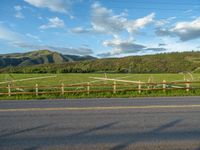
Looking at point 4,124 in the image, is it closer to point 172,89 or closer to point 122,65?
point 172,89

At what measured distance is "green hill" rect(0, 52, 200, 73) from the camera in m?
134

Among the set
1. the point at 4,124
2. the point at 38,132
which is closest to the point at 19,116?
the point at 4,124

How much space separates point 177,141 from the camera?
735 cm

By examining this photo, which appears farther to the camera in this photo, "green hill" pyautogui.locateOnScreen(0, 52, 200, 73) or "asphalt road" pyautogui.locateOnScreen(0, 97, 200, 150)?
"green hill" pyautogui.locateOnScreen(0, 52, 200, 73)

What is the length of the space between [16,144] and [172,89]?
63.5 feet

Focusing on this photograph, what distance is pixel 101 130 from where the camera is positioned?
28.3 feet

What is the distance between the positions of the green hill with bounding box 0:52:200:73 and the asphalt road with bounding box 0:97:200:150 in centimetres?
11911

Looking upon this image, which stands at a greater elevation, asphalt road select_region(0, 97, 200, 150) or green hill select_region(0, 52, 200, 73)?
green hill select_region(0, 52, 200, 73)

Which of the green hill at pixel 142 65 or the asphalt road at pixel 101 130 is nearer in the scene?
the asphalt road at pixel 101 130

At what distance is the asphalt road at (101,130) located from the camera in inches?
281

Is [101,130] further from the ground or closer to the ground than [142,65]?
closer to the ground

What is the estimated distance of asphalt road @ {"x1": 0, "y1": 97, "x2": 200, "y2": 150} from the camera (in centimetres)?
712

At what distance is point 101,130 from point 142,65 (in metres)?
143

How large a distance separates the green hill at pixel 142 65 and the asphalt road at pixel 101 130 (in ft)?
391
